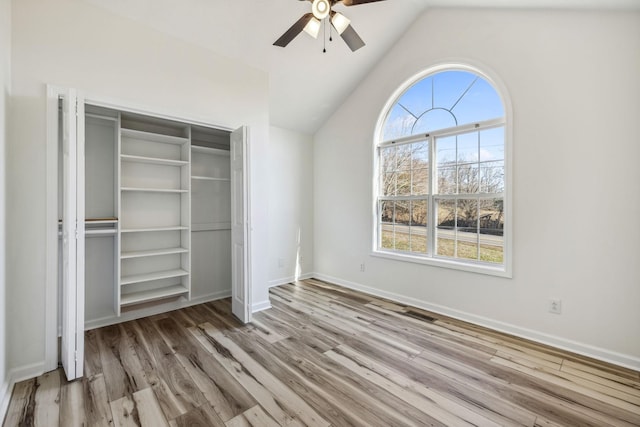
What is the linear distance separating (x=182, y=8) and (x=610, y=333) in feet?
15.8

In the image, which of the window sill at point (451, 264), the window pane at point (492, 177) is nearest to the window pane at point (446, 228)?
the window sill at point (451, 264)

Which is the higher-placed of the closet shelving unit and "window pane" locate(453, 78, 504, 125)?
"window pane" locate(453, 78, 504, 125)

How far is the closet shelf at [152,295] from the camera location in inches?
121

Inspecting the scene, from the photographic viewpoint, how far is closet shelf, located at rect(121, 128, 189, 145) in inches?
122

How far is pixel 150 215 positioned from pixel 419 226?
3.44 metres

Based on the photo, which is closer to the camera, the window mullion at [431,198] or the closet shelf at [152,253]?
the closet shelf at [152,253]

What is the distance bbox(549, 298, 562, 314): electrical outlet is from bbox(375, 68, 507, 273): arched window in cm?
48

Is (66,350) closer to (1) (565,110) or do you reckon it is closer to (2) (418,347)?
(2) (418,347)

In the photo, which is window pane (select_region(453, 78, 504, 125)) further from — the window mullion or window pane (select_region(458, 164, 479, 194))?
window pane (select_region(458, 164, 479, 194))

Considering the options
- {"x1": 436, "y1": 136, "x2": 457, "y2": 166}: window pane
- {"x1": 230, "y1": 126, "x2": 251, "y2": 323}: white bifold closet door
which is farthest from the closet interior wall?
{"x1": 436, "y1": 136, "x2": 457, "y2": 166}: window pane

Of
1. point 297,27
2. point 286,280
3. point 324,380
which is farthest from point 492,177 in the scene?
point 286,280

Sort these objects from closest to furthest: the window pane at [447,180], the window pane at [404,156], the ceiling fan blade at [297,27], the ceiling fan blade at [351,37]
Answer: the ceiling fan blade at [297,27] < the ceiling fan blade at [351,37] < the window pane at [447,180] < the window pane at [404,156]

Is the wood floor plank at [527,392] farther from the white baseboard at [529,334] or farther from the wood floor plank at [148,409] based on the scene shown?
the wood floor plank at [148,409]

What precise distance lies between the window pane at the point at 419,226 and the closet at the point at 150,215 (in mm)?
2235
